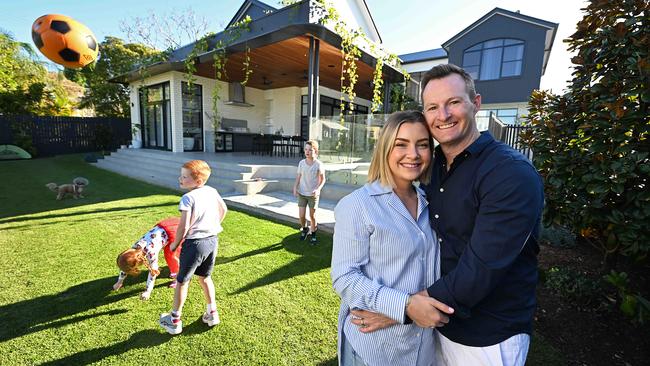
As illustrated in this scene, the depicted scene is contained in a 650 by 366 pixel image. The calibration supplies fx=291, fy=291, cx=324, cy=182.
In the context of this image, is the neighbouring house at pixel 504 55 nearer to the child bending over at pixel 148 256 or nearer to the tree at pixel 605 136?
the tree at pixel 605 136

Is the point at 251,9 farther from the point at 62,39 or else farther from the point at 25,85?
the point at 25,85

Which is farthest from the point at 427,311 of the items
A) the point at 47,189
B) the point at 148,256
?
the point at 47,189

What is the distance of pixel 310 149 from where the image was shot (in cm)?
452

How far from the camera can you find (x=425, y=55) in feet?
68.3

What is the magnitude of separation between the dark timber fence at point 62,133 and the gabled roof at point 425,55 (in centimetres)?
1850

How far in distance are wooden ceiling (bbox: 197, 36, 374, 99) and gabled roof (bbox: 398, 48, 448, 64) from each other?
8008mm

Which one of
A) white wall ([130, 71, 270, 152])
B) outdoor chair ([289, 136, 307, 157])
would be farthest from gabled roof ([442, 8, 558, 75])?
outdoor chair ([289, 136, 307, 157])

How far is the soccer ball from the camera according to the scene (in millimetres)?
5805

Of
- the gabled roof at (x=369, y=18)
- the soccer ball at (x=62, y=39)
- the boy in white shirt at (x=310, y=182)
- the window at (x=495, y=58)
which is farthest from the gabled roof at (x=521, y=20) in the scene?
the soccer ball at (x=62, y=39)

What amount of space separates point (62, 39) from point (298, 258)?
660 cm

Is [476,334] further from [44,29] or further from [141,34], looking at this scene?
[141,34]

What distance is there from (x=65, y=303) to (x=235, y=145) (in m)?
11.7

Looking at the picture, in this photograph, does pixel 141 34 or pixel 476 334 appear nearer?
pixel 476 334

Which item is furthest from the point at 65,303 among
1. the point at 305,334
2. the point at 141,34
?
the point at 141,34
